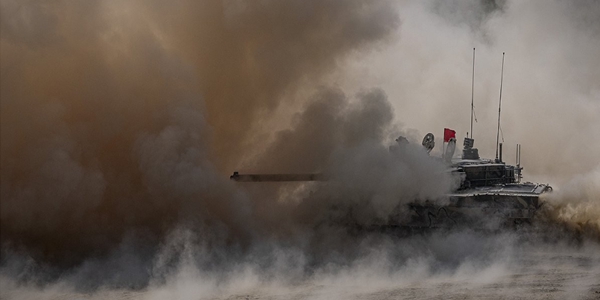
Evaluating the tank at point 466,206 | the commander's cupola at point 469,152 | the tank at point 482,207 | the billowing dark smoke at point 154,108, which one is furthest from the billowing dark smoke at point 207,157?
the commander's cupola at point 469,152

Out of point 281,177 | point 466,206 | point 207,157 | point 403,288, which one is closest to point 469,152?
point 466,206

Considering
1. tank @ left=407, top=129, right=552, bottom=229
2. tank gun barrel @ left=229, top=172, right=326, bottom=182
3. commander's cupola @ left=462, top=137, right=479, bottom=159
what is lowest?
tank @ left=407, top=129, right=552, bottom=229

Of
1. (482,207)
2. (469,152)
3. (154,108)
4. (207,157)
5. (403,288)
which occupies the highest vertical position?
(469,152)

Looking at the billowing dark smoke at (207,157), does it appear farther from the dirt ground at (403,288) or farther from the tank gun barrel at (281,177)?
the tank gun barrel at (281,177)

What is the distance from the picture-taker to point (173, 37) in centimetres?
2334

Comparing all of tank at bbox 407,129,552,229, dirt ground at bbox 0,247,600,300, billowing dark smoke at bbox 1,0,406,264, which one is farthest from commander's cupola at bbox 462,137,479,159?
dirt ground at bbox 0,247,600,300

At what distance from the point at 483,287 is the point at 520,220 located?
15.2 feet

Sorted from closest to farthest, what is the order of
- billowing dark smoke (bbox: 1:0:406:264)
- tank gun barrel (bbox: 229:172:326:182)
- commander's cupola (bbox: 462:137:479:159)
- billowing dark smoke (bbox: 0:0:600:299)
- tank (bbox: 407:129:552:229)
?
billowing dark smoke (bbox: 0:0:600:299) → billowing dark smoke (bbox: 1:0:406:264) → tank (bbox: 407:129:552:229) → tank gun barrel (bbox: 229:172:326:182) → commander's cupola (bbox: 462:137:479:159)

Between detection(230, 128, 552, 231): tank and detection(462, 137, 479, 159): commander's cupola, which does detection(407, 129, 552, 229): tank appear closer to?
detection(230, 128, 552, 231): tank

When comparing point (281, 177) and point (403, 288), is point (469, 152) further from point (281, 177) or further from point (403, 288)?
A: point (403, 288)

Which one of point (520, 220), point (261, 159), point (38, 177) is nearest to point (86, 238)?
point (38, 177)

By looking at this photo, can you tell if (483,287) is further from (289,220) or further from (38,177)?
(38,177)

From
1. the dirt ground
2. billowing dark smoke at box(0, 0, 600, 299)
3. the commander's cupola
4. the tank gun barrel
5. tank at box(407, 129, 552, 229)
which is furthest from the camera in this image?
the commander's cupola

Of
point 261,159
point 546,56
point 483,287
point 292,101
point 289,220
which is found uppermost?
point 546,56
